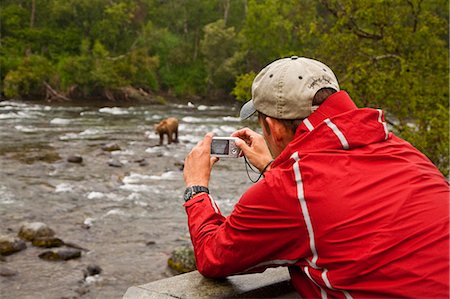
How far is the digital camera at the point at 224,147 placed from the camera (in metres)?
2.87

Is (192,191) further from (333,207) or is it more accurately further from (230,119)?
(230,119)

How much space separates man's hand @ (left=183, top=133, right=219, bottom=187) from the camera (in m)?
2.73

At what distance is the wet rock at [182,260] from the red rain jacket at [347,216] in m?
5.99

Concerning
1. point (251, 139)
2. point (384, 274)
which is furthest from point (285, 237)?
point (251, 139)

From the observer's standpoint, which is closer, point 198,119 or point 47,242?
point 47,242

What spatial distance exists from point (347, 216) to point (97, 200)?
34.0 feet

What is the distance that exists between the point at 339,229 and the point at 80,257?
281 inches

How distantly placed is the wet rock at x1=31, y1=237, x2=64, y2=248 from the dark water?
0.13 metres

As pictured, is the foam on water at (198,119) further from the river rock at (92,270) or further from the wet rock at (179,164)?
the river rock at (92,270)

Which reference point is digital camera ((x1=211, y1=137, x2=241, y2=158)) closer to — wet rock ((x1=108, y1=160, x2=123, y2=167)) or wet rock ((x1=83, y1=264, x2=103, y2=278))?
wet rock ((x1=83, y1=264, x2=103, y2=278))

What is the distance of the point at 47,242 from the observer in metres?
8.87

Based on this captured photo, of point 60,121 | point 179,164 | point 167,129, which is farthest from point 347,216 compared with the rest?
point 60,121

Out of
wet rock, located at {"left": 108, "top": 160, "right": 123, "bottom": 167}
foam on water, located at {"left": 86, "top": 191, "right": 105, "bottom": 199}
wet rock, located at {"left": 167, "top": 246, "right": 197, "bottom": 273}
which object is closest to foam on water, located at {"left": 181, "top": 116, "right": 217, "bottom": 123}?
wet rock, located at {"left": 108, "top": 160, "right": 123, "bottom": 167}

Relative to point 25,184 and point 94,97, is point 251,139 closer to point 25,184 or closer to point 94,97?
point 25,184
